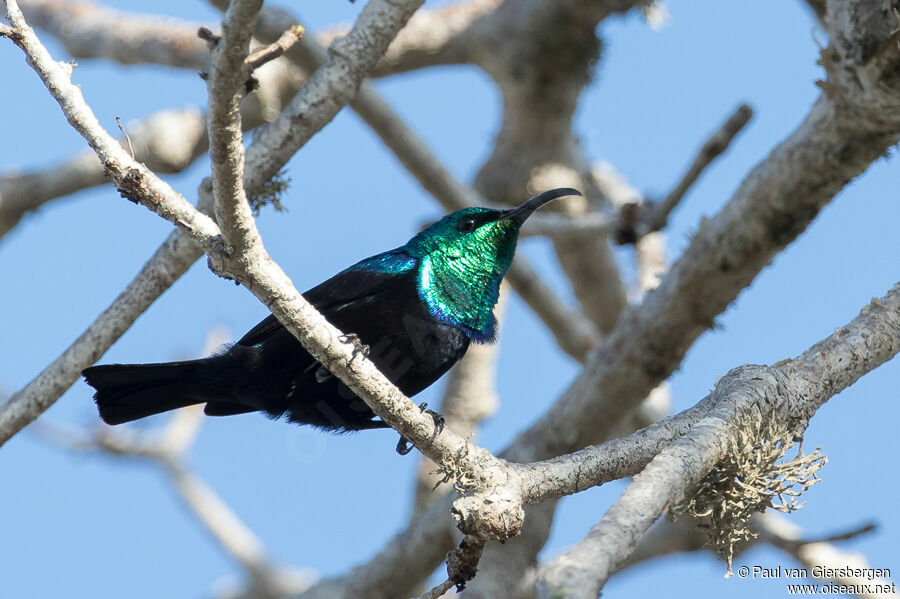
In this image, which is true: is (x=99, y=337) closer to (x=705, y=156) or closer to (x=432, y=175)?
(x=432, y=175)

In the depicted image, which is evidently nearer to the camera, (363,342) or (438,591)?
(438,591)

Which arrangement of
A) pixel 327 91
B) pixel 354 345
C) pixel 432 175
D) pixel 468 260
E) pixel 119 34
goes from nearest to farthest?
pixel 354 345 → pixel 327 91 → pixel 468 260 → pixel 432 175 → pixel 119 34

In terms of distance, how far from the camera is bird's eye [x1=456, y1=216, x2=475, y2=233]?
5125mm

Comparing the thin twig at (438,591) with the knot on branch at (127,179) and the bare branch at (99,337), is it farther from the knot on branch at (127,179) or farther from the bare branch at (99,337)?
the bare branch at (99,337)

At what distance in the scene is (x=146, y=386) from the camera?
16.2 feet

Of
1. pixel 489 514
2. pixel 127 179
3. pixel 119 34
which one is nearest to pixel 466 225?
pixel 489 514

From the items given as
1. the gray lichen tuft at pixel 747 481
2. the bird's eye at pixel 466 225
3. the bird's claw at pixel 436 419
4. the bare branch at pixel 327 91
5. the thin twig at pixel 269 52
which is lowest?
the gray lichen tuft at pixel 747 481

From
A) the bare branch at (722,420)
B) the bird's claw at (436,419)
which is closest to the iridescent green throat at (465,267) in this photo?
the bird's claw at (436,419)

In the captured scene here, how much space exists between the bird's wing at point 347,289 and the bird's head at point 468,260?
15 centimetres

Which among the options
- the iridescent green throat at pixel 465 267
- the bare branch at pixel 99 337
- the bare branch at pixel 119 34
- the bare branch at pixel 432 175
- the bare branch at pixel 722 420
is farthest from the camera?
the bare branch at pixel 119 34

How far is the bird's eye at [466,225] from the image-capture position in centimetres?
512

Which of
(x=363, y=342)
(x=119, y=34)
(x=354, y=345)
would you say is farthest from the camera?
(x=119, y=34)

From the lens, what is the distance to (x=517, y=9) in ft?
27.6

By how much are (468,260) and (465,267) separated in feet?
0.19
